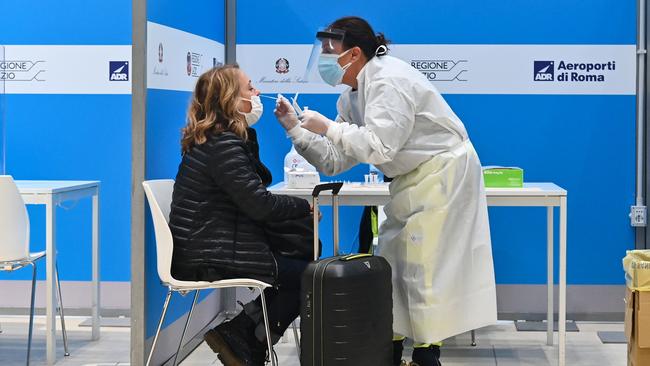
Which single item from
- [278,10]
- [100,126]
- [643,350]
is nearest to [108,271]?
[100,126]

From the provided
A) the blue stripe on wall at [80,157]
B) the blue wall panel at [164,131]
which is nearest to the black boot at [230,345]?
the blue wall panel at [164,131]

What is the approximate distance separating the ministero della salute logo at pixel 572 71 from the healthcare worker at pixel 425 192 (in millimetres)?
1605

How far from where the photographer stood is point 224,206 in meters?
3.41

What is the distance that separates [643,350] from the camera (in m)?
3.55

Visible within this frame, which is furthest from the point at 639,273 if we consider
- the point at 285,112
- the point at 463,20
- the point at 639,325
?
the point at 463,20

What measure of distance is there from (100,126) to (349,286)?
250cm

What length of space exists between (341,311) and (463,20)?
2368 millimetres

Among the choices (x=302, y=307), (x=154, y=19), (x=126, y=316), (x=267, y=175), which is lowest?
(x=126, y=316)

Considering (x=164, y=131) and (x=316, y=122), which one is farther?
(x=164, y=131)

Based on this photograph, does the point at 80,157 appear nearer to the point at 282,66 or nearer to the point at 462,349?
the point at 282,66

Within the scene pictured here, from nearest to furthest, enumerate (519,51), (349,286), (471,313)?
(349,286) < (471,313) < (519,51)

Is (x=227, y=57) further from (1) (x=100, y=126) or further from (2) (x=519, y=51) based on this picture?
(2) (x=519, y=51)

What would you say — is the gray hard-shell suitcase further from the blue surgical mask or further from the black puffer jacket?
the blue surgical mask

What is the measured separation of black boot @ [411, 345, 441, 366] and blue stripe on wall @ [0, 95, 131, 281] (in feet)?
6.70
